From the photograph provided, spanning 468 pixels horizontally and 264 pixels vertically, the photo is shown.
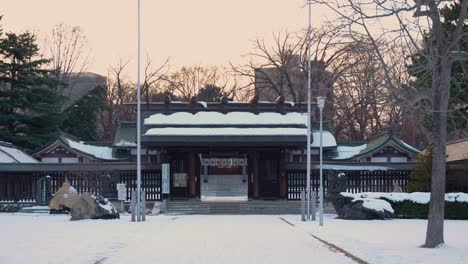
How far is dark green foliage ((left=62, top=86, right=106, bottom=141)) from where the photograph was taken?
199 feet

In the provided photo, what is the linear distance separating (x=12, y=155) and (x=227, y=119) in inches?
584

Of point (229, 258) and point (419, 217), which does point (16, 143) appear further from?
point (229, 258)

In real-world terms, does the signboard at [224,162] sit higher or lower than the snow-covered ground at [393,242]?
higher

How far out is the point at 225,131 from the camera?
1591 inches

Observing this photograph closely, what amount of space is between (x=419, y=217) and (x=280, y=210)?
9351 mm

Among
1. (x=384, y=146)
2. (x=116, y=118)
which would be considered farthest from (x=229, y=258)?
(x=116, y=118)

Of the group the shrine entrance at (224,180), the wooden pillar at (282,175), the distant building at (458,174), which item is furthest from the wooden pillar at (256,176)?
the distant building at (458,174)

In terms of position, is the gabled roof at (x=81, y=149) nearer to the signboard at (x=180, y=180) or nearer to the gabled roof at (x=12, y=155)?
the gabled roof at (x=12, y=155)

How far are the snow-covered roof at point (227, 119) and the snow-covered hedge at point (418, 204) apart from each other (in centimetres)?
965

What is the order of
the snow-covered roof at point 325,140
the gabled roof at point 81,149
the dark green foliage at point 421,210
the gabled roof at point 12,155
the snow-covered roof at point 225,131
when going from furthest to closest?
the gabled roof at point 81,149
the snow-covered roof at point 325,140
the gabled roof at point 12,155
the snow-covered roof at point 225,131
the dark green foliage at point 421,210

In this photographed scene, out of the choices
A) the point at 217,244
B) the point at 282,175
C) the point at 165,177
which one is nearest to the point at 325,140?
the point at 282,175

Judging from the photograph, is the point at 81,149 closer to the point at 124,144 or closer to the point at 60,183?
the point at 124,144

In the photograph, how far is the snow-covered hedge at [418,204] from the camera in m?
31.5

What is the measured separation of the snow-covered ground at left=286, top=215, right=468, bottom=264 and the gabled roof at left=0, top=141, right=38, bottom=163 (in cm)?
2346
